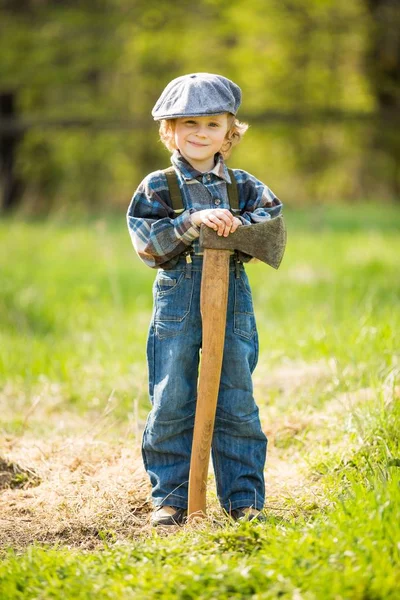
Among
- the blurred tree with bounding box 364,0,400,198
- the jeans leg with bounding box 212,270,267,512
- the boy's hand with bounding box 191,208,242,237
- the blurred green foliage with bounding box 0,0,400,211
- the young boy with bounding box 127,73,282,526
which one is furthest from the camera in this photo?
the blurred tree with bounding box 364,0,400,198

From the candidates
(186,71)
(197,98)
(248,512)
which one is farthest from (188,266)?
(186,71)

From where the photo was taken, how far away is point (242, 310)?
322 cm

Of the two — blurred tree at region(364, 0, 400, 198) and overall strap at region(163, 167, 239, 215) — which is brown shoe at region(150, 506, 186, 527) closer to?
overall strap at region(163, 167, 239, 215)

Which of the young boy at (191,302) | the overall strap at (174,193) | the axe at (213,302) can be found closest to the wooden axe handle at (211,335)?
the axe at (213,302)

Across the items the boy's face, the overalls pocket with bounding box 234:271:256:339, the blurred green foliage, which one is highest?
the blurred green foliage

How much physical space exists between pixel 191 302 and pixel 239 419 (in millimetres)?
487

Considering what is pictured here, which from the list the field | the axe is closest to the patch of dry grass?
the field

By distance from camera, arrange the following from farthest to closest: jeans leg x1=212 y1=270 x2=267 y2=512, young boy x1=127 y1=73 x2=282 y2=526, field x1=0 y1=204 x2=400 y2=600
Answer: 1. jeans leg x1=212 y1=270 x2=267 y2=512
2. young boy x1=127 y1=73 x2=282 y2=526
3. field x1=0 y1=204 x2=400 y2=600

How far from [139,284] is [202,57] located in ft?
37.8

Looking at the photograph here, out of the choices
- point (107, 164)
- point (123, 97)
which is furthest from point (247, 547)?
point (123, 97)

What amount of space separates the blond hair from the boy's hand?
39 centimetres

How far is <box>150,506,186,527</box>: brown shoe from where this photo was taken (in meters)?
3.24

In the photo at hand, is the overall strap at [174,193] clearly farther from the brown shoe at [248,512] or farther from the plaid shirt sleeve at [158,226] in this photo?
the brown shoe at [248,512]

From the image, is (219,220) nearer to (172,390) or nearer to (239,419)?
(172,390)
